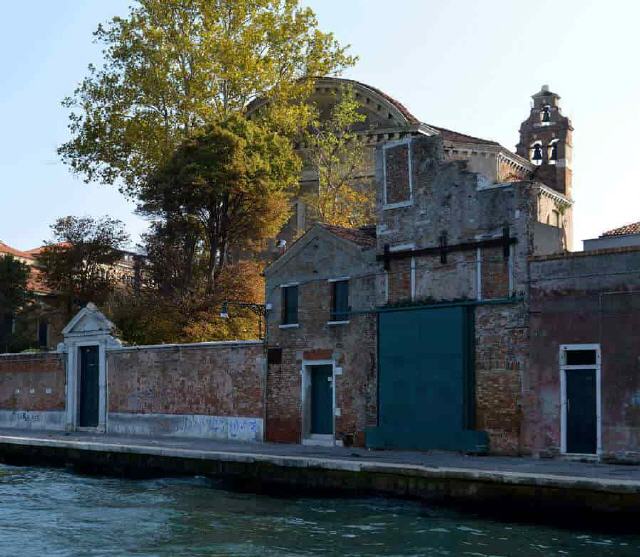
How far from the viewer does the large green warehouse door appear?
1947cm

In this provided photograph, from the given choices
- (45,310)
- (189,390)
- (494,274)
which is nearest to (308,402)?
(189,390)

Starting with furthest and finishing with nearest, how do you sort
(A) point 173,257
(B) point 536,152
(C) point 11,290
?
(C) point 11,290, (B) point 536,152, (A) point 173,257

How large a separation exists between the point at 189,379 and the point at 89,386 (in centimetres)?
495

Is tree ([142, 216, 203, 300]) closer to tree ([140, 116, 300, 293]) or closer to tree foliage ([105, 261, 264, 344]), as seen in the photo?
tree ([140, 116, 300, 293])

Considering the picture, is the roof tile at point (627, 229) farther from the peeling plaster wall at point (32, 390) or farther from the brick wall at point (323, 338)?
the peeling plaster wall at point (32, 390)

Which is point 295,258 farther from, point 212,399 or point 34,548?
point 34,548

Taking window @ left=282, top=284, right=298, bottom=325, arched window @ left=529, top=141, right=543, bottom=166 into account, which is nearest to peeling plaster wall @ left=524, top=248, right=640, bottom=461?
→ window @ left=282, top=284, right=298, bottom=325

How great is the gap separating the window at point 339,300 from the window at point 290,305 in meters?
1.24

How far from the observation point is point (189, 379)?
25531 millimetres

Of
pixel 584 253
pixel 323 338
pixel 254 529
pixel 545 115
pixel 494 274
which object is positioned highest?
pixel 545 115

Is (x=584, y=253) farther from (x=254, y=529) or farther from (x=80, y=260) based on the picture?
(x=80, y=260)

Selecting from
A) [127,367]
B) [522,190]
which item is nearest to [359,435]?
[522,190]

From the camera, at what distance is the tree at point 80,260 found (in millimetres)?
35969

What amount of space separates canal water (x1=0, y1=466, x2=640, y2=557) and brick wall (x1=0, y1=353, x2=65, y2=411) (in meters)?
11.5
